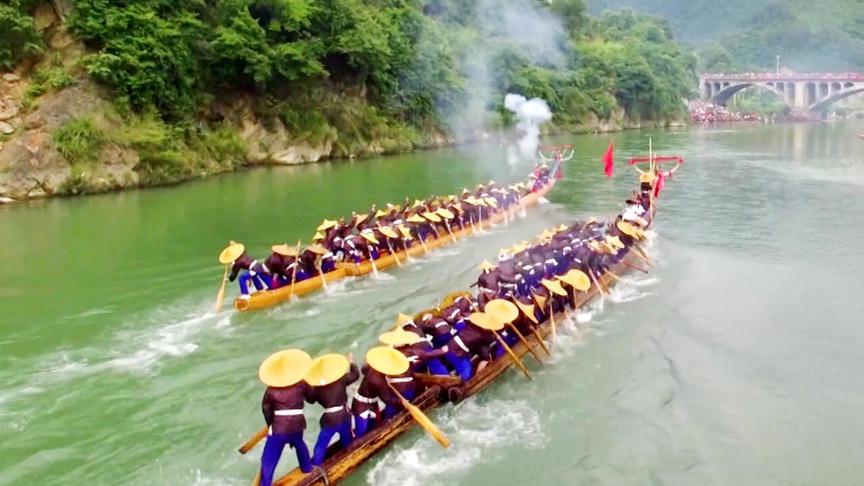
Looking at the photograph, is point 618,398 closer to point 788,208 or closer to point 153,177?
point 788,208

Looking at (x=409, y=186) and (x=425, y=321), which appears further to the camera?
(x=409, y=186)

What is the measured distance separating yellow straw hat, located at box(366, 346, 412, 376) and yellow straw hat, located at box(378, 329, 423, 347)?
1.72 ft

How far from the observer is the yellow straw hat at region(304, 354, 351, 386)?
737 cm

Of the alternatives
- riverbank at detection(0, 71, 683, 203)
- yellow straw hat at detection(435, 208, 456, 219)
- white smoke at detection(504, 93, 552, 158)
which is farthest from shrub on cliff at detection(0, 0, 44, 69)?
white smoke at detection(504, 93, 552, 158)

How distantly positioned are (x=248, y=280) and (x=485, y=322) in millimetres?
5938

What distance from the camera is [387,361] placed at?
8148 millimetres

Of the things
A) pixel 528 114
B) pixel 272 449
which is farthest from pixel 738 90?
pixel 272 449

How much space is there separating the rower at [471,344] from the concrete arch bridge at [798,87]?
10263 cm

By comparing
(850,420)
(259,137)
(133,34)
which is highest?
(133,34)

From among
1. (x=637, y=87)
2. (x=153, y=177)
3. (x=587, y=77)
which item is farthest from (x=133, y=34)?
(x=637, y=87)

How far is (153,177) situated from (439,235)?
16.9 meters

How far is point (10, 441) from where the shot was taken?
8695 millimetres

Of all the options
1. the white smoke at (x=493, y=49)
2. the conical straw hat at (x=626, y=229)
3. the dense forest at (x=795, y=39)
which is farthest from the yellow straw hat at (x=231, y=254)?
the dense forest at (x=795, y=39)

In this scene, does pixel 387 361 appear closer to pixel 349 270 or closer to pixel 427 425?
pixel 427 425
